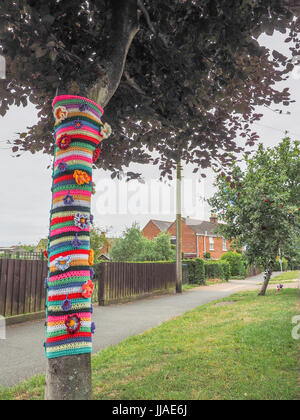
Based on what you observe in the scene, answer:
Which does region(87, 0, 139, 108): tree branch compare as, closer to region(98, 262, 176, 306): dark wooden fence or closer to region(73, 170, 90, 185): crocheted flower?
region(73, 170, 90, 185): crocheted flower

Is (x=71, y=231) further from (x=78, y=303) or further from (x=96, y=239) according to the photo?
(x=96, y=239)

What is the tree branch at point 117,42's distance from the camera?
9.55ft

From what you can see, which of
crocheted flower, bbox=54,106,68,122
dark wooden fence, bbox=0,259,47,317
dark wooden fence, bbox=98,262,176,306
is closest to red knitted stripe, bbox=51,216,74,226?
crocheted flower, bbox=54,106,68,122

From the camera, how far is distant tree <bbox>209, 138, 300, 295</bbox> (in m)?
11.5

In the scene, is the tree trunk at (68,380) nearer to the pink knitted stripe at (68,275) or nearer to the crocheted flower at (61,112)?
the pink knitted stripe at (68,275)

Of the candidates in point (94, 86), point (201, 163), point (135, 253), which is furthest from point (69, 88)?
point (135, 253)

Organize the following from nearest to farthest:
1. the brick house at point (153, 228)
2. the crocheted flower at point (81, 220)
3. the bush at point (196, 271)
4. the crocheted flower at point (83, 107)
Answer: the crocheted flower at point (81, 220) → the crocheted flower at point (83, 107) → the bush at point (196, 271) → the brick house at point (153, 228)

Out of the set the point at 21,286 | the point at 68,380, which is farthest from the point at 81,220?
the point at 21,286

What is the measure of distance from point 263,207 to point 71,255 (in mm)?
10118

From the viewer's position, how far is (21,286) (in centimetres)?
809

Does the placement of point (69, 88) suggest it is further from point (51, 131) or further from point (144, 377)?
point (144, 377)

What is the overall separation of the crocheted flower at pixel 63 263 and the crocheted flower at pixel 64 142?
96 cm

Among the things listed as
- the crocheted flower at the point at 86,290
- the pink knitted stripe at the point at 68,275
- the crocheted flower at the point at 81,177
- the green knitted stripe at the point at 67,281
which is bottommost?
the crocheted flower at the point at 86,290

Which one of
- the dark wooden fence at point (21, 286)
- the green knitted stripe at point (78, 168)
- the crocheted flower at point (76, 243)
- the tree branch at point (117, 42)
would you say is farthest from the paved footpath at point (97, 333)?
the tree branch at point (117, 42)
